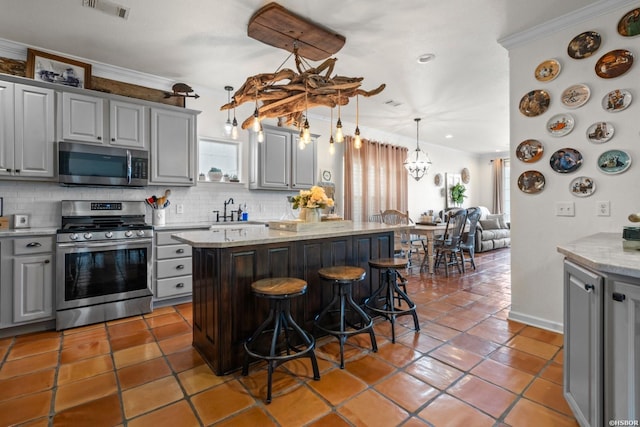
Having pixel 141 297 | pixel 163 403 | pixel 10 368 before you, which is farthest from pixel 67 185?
pixel 163 403

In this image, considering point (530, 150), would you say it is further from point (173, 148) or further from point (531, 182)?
point (173, 148)

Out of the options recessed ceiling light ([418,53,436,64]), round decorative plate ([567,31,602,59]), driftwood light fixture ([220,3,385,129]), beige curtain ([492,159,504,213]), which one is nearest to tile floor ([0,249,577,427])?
driftwood light fixture ([220,3,385,129])

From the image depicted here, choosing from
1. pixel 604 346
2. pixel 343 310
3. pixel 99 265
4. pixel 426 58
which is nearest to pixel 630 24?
pixel 426 58

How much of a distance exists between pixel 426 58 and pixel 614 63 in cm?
160

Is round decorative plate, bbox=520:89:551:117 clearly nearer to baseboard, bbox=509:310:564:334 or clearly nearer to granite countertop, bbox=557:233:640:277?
granite countertop, bbox=557:233:640:277

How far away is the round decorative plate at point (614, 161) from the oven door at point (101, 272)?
14.2 ft

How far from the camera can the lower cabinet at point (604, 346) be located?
112 cm

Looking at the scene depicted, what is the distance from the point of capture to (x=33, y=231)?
2758mm

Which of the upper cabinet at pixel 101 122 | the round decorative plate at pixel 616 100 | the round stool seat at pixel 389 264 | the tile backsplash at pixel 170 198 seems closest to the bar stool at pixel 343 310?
the round stool seat at pixel 389 264

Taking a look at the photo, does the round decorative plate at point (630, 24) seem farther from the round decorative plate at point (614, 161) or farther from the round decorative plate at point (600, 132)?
the round decorative plate at point (614, 161)

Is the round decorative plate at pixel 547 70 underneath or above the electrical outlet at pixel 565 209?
above

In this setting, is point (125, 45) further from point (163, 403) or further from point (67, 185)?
point (163, 403)

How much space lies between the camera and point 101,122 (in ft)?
10.6

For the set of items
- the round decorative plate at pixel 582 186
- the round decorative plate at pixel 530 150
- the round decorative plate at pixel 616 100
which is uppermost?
the round decorative plate at pixel 616 100
